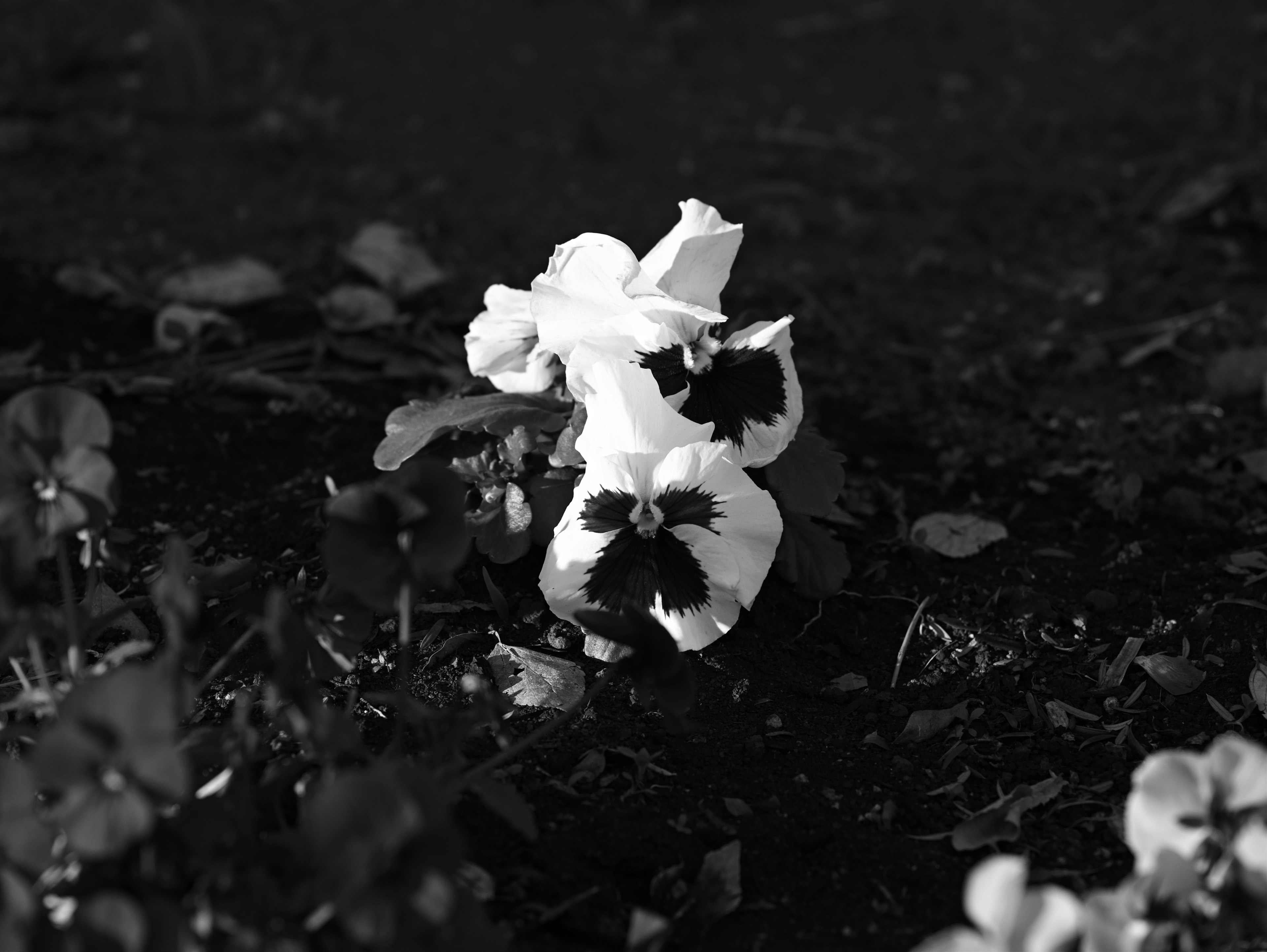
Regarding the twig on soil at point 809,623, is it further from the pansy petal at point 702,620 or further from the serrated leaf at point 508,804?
the serrated leaf at point 508,804

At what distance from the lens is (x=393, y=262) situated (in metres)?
3.46

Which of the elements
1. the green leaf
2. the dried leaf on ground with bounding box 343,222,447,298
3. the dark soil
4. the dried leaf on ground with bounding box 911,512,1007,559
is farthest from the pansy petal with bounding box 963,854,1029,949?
the dried leaf on ground with bounding box 343,222,447,298

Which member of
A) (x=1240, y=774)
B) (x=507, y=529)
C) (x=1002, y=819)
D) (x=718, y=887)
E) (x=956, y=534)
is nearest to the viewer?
(x=1240, y=774)

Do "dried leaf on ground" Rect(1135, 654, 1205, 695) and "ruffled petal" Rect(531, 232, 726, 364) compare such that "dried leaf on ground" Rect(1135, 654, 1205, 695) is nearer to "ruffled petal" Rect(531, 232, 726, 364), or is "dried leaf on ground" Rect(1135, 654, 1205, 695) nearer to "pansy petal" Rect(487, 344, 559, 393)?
"ruffled petal" Rect(531, 232, 726, 364)

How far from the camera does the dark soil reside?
189 cm

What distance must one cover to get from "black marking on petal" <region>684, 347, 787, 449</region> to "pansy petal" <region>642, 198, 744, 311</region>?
0.34 feet

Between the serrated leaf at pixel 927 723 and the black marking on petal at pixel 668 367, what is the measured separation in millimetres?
574

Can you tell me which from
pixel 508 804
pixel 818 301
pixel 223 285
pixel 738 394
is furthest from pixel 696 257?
pixel 223 285

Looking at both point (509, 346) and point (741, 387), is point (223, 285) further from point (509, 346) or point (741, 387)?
point (741, 387)

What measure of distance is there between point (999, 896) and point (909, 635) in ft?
3.48

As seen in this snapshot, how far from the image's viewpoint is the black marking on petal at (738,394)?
205 cm

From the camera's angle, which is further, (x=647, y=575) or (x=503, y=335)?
(x=503, y=335)

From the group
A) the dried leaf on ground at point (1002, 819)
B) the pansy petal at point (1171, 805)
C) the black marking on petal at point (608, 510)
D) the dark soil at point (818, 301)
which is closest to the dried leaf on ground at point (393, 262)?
the dark soil at point (818, 301)

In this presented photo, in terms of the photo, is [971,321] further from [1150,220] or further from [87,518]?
[87,518]
